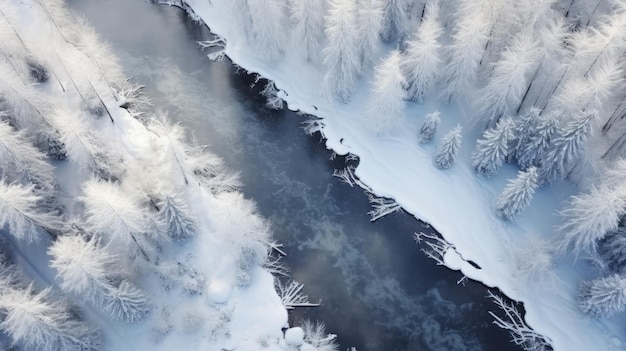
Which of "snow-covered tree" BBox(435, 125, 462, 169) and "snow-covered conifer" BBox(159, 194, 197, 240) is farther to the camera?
"snow-covered tree" BBox(435, 125, 462, 169)

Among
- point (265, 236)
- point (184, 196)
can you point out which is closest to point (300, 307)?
point (265, 236)

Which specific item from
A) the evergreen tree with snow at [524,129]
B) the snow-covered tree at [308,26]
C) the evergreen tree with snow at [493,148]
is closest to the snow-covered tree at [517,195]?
the evergreen tree with snow at [493,148]

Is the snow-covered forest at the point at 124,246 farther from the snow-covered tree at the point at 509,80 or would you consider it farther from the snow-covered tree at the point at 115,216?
the snow-covered tree at the point at 509,80

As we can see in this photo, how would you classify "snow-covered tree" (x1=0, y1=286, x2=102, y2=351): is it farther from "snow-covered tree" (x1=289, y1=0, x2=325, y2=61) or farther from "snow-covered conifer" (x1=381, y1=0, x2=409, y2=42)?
"snow-covered conifer" (x1=381, y1=0, x2=409, y2=42)

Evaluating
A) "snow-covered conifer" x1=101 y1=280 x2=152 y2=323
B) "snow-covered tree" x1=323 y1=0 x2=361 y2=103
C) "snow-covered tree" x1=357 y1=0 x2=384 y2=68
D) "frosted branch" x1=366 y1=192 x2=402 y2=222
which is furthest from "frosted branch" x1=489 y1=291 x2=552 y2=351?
"snow-covered conifer" x1=101 y1=280 x2=152 y2=323

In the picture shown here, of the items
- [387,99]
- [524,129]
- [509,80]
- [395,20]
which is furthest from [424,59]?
[524,129]

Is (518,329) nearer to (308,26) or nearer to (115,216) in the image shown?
(115,216)
